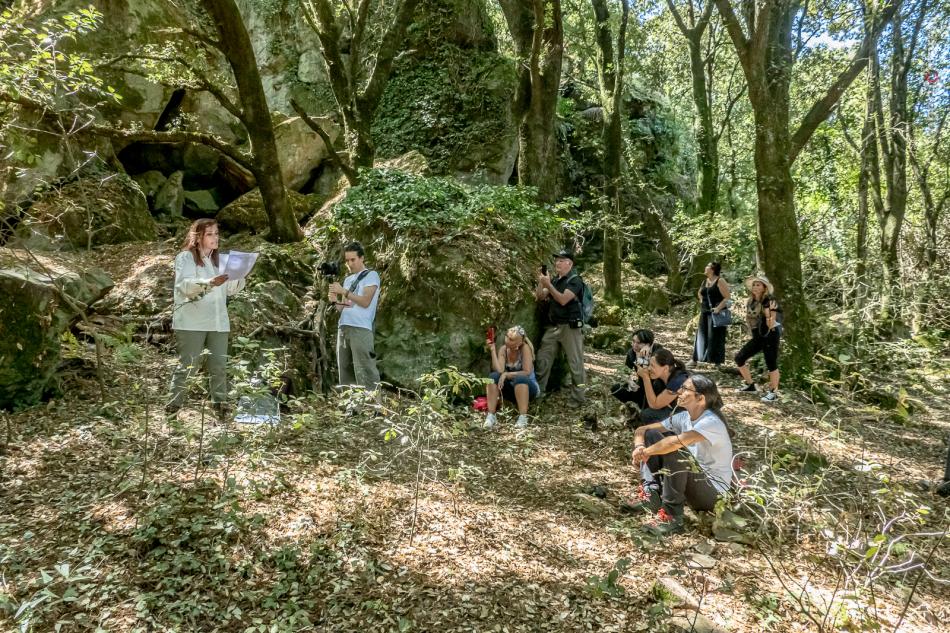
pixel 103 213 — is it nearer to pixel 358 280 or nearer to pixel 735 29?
pixel 358 280

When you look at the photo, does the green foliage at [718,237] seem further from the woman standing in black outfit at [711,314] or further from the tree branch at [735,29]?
the tree branch at [735,29]

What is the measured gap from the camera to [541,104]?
9.03 meters

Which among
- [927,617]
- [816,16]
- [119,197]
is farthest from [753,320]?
[119,197]

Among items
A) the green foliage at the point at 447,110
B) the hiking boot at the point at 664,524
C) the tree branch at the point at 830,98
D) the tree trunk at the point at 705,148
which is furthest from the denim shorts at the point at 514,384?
the tree trunk at the point at 705,148

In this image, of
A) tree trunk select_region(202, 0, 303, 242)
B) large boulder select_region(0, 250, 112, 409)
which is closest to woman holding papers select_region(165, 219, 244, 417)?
large boulder select_region(0, 250, 112, 409)

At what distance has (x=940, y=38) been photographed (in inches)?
440

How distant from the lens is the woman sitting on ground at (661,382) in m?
4.86

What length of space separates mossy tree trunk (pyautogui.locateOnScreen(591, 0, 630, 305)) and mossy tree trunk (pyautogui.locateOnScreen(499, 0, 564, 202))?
3623 mm

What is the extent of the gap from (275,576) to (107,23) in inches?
464

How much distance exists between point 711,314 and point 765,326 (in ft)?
2.92

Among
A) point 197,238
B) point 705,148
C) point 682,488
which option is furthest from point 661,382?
point 705,148

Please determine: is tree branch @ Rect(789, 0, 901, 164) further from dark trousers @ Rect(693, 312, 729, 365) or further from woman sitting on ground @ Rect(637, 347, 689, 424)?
woman sitting on ground @ Rect(637, 347, 689, 424)

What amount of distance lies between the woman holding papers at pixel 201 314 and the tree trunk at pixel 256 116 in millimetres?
4791

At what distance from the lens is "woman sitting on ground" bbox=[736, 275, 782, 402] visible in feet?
23.0
